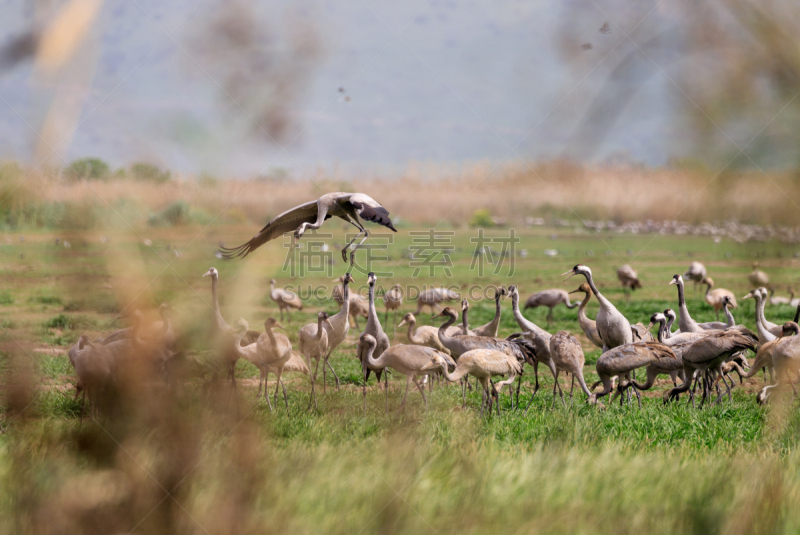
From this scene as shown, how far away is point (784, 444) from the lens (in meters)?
4.47

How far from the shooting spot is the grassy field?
1.35 meters

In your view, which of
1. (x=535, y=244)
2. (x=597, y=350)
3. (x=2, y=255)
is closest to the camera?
(x=2, y=255)

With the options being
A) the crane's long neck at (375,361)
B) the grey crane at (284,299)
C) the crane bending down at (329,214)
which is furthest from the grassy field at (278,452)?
the grey crane at (284,299)

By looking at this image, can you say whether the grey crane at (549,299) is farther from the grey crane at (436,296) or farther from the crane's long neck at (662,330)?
the crane's long neck at (662,330)

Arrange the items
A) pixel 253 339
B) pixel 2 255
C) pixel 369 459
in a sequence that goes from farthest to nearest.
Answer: pixel 253 339 < pixel 369 459 < pixel 2 255

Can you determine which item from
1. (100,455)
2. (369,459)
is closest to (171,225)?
(100,455)

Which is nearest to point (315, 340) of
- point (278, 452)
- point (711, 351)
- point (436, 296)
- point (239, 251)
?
point (711, 351)

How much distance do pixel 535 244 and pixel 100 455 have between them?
3832 cm

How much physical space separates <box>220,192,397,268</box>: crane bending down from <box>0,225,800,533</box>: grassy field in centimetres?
24

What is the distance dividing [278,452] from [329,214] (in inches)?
95.5

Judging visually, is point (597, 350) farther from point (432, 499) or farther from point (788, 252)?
point (788, 252)

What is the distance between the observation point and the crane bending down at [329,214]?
4676 millimetres

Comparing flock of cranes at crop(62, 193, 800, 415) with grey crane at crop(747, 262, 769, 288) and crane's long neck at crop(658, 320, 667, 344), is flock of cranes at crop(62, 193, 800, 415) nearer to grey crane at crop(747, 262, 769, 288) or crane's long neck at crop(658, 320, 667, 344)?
crane's long neck at crop(658, 320, 667, 344)

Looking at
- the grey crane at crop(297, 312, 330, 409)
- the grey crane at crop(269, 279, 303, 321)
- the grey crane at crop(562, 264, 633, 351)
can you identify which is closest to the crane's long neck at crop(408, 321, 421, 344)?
the grey crane at crop(297, 312, 330, 409)
